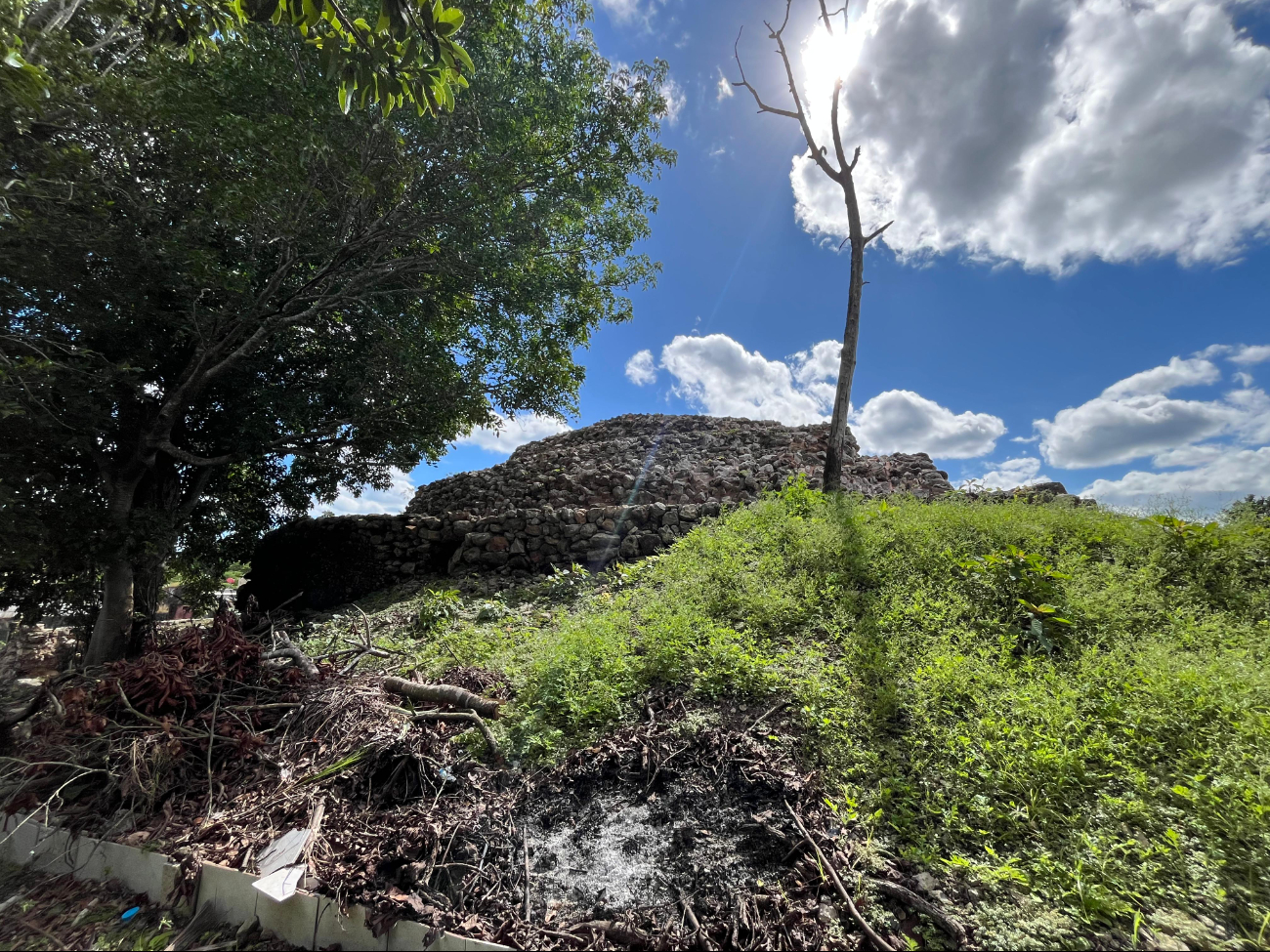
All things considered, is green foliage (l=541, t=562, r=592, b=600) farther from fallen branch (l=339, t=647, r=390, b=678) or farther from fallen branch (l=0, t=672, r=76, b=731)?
fallen branch (l=0, t=672, r=76, b=731)

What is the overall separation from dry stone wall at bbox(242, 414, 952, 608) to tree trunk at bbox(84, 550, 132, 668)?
110 inches

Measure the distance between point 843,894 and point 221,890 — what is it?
2.80 meters

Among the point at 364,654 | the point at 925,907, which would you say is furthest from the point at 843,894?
the point at 364,654

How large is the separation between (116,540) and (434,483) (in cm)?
684

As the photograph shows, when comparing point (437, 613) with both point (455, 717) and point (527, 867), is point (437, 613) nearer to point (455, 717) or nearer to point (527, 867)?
point (455, 717)

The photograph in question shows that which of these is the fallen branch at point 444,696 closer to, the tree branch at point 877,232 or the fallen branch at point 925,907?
the fallen branch at point 925,907

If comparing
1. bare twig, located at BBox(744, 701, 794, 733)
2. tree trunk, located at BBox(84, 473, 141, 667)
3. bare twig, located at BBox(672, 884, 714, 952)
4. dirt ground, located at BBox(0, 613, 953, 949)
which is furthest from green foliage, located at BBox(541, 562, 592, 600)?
tree trunk, located at BBox(84, 473, 141, 667)

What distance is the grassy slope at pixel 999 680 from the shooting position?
2107mm

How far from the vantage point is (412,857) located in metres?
2.41

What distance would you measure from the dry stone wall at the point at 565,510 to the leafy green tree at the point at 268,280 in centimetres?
Answer: 118

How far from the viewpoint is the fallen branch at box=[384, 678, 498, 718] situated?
3.55m

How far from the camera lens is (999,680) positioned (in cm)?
306

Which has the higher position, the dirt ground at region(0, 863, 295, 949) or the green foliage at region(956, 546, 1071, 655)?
the green foliage at region(956, 546, 1071, 655)

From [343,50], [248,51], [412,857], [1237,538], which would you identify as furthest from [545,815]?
[248,51]
